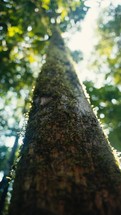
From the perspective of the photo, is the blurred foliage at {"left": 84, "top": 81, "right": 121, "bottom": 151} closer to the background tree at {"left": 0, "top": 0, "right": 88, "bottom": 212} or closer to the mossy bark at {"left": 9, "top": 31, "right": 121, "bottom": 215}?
the background tree at {"left": 0, "top": 0, "right": 88, "bottom": 212}

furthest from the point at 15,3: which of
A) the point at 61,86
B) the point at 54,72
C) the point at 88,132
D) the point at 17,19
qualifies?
the point at 88,132

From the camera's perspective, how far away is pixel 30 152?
2559 mm

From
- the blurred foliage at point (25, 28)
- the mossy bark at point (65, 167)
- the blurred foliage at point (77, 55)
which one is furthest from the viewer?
the blurred foliage at point (77, 55)

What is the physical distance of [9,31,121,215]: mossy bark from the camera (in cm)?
184

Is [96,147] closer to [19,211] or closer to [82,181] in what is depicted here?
[82,181]

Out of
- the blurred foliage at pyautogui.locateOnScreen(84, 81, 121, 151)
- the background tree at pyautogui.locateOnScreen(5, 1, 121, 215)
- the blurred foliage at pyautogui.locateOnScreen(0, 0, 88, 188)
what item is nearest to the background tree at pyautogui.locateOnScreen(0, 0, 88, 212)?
the blurred foliage at pyautogui.locateOnScreen(0, 0, 88, 188)

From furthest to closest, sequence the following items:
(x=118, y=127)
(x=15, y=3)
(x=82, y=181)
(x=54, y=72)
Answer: (x=118, y=127) < (x=15, y=3) < (x=54, y=72) < (x=82, y=181)

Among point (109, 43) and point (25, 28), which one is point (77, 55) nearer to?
point (109, 43)

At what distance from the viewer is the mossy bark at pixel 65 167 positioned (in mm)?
1840

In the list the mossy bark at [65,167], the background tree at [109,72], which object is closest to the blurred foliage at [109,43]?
the background tree at [109,72]

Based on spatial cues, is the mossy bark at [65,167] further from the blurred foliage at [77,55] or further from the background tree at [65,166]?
the blurred foliage at [77,55]

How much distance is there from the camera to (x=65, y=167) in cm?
223

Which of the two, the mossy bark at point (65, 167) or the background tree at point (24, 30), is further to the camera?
the background tree at point (24, 30)

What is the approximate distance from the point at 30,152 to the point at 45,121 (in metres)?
0.60
